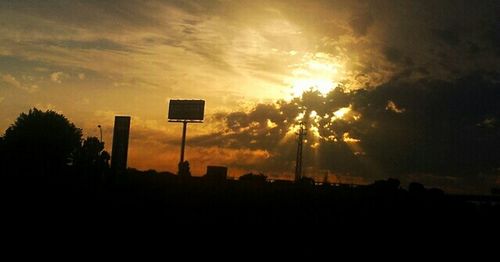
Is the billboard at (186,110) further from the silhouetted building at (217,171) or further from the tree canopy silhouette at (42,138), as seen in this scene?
the tree canopy silhouette at (42,138)

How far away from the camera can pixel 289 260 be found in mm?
22891

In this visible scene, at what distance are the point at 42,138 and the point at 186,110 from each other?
93.3 ft

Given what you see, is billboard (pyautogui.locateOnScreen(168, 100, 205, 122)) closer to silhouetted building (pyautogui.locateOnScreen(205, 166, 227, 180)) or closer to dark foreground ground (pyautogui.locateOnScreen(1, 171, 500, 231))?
silhouetted building (pyautogui.locateOnScreen(205, 166, 227, 180))

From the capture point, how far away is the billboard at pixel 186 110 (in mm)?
78000

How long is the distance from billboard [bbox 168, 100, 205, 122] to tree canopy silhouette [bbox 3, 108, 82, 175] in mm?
20519

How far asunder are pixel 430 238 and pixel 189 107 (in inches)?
2018

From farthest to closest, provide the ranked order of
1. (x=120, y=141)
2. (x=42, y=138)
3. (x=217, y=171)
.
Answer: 1. (x=42, y=138)
2. (x=217, y=171)
3. (x=120, y=141)

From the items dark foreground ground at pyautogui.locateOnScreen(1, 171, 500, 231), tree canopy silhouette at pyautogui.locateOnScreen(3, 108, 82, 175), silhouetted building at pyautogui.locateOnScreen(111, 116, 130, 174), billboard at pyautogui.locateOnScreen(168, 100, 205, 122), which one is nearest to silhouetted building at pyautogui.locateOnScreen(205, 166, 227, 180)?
billboard at pyautogui.locateOnScreen(168, 100, 205, 122)

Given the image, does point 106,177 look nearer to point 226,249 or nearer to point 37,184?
point 37,184

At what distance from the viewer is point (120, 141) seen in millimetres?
64000

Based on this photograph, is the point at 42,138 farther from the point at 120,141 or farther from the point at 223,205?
the point at 223,205

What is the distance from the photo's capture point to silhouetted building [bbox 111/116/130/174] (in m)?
62.9

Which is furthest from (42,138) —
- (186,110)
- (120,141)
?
(120,141)

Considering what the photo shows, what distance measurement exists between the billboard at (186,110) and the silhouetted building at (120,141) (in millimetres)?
15516
